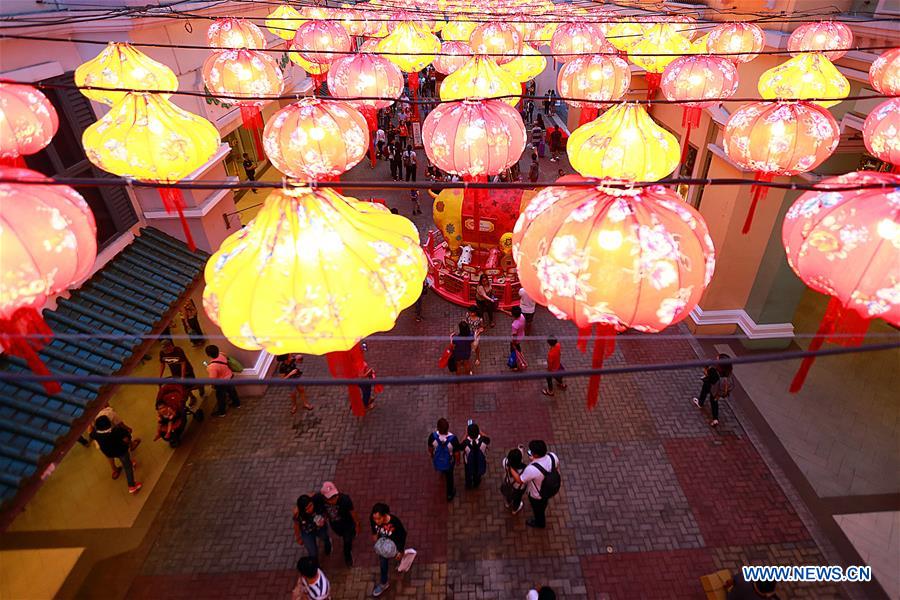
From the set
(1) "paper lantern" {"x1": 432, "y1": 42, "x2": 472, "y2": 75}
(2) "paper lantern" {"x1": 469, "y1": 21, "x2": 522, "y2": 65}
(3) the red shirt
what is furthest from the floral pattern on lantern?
(1) "paper lantern" {"x1": 432, "y1": 42, "x2": 472, "y2": 75}

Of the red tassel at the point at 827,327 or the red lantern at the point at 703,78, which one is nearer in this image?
the red tassel at the point at 827,327

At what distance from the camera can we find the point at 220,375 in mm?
8430

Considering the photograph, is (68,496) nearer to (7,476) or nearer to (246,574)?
(246,574)

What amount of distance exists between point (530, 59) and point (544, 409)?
8138 millimetres

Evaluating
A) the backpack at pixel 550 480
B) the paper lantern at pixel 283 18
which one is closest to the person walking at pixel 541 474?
the backpack at pixel 550 480

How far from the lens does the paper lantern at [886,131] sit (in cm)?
530

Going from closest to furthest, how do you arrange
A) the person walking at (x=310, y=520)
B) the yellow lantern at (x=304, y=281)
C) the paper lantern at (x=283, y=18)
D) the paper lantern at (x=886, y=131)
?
the yellow lantern at (x=304, y=281) < the paper lantern at (x=886, y=131) < the person walking at (x=310, y=520) < the paper lantern at (x=283, y=18)

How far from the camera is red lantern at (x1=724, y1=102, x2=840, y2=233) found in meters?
5.57

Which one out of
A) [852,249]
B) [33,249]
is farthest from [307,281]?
[852,249]

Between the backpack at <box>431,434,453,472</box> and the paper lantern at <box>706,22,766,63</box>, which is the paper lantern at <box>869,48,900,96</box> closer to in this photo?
the paper lantern at <box>706,22,766,63</box>

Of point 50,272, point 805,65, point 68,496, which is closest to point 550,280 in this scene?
point 50,272

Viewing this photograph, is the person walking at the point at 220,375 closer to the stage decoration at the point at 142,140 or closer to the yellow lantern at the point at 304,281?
the stage decoration at the point at 142,140

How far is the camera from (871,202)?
142 inches

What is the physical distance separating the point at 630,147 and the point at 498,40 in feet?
23.3
